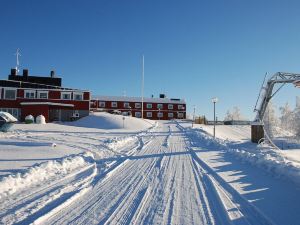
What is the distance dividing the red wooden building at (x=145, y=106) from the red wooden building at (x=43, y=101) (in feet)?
76.1

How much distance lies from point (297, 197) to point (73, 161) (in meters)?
8.13

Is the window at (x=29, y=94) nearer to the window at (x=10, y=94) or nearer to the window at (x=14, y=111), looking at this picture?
the window at (x=10, y=94)

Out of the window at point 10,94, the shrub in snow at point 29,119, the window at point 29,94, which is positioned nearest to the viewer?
the shrub in snow at point 29,119

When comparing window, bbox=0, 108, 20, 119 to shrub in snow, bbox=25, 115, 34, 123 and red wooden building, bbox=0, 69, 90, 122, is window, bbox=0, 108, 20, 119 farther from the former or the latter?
shrub in snow, bbox=25, 115, 34, 123

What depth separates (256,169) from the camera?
37.7 feet

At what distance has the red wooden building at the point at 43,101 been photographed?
50938 mm

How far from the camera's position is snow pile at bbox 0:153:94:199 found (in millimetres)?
7875

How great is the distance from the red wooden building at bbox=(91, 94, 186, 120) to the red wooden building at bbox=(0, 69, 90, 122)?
2318 centimetres

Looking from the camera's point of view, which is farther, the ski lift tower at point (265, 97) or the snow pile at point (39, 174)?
the ski lift tower at point (265, 97)

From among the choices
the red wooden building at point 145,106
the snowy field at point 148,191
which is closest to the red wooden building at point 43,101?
the red wooden building at point 145,106

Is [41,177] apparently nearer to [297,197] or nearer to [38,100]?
[297,197]

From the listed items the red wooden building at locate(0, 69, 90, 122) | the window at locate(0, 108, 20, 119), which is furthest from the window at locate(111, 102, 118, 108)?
the window at locate(0, 108, 20, 119)

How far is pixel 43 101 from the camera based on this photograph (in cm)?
5378

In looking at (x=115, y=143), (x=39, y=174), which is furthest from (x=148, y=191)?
(x=115, y=143)
